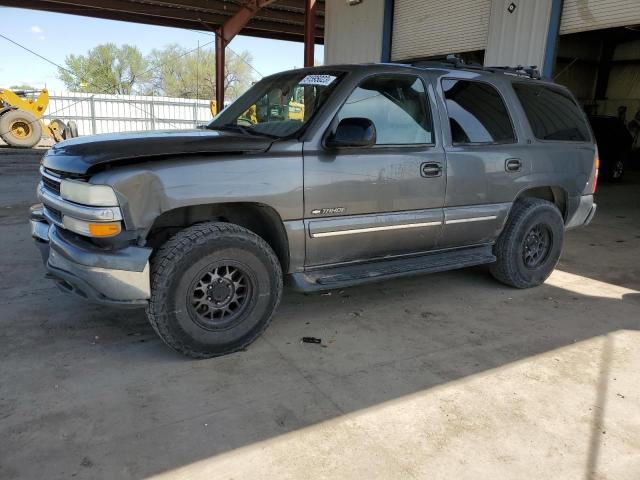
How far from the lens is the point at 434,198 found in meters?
4.12

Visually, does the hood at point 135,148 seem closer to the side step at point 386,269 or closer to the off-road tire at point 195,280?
the off-road tire at point 195,280

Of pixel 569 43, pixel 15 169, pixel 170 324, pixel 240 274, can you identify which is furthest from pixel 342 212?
pixel 569 43

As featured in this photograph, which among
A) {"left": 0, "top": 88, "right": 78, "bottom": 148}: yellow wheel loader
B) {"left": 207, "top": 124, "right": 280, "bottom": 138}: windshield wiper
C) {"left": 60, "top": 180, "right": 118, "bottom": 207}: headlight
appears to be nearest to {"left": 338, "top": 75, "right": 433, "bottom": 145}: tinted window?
{"left": 207, "top": 124, "right": 280, "bottom": 138}: windshield wiper

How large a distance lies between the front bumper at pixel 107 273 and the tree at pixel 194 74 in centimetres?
4872

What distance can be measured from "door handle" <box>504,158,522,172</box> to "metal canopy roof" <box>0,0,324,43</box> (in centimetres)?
1248

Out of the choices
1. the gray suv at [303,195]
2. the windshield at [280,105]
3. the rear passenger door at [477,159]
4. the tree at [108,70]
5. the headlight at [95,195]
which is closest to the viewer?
the headlight at [95,195]

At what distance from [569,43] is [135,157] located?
20.3m

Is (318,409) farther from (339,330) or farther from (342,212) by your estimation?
(342,212)

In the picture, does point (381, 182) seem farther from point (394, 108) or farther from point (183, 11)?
point (183, 11)

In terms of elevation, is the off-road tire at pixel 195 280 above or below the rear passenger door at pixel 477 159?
below

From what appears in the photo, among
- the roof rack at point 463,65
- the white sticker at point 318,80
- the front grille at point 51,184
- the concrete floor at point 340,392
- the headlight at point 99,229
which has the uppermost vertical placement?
the roof rack at point 463,65

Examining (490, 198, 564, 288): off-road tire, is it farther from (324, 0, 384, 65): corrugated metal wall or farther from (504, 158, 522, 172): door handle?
(324, 0, 384, 65): corrugated metal wall

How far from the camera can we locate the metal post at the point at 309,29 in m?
12.0

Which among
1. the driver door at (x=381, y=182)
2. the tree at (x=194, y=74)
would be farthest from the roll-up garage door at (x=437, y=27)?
the tree at (x=194, y=74)
